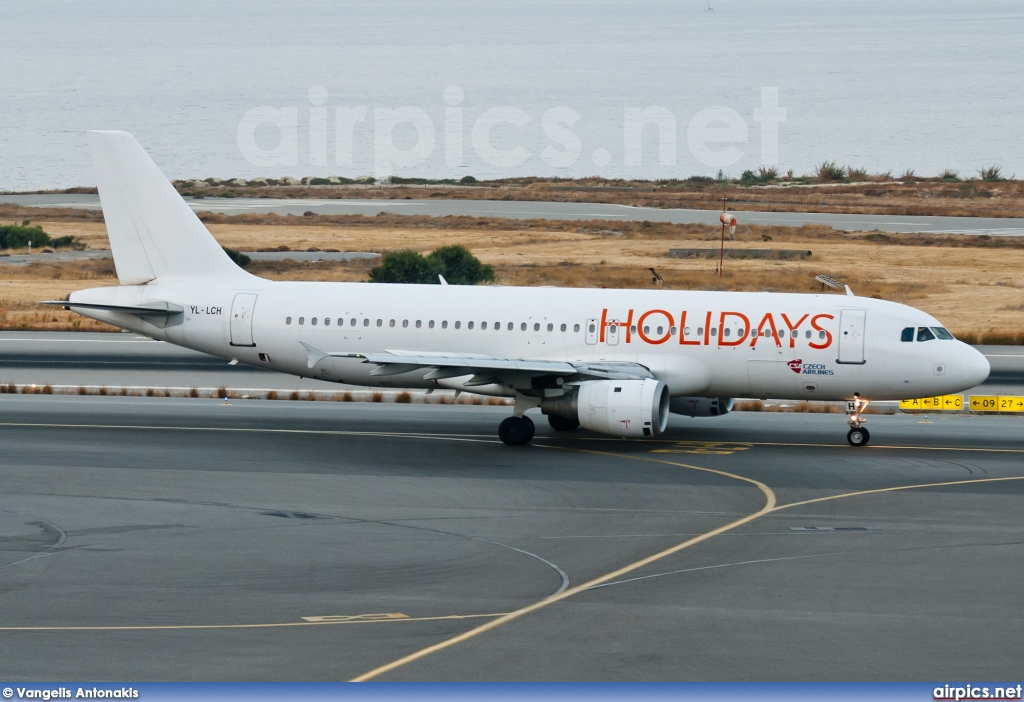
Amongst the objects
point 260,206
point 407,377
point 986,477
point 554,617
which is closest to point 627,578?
point 554,617

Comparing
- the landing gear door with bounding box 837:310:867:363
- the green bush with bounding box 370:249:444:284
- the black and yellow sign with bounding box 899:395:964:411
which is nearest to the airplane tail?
the landing gear door with bounding box 837:310:867:363

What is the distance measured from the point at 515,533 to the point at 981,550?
8.82 metres

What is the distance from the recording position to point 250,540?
85.4 feet

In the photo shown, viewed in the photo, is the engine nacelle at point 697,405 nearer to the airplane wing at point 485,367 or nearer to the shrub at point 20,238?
the airplane wing at point 485,367

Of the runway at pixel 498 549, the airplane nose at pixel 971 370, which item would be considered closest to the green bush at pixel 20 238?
the runway at pixel 498 549

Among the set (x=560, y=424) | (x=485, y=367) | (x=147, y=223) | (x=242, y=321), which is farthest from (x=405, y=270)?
(x=485, y=367)

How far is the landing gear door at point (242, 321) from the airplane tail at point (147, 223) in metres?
1.46

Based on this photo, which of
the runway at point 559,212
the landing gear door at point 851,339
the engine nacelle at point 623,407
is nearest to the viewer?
the engine nacelle at point 623,407

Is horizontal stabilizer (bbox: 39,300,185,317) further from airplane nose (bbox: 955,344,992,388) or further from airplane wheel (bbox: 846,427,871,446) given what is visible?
airplane nose (bbox: 955,344,992,388)

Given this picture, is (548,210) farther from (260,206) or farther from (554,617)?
(554,617)

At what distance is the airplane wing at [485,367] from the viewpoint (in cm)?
3488

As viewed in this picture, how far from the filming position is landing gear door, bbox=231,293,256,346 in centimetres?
3903

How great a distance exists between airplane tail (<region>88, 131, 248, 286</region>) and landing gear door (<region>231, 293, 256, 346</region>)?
4.77ft

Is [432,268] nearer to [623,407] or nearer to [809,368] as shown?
[809,368]
